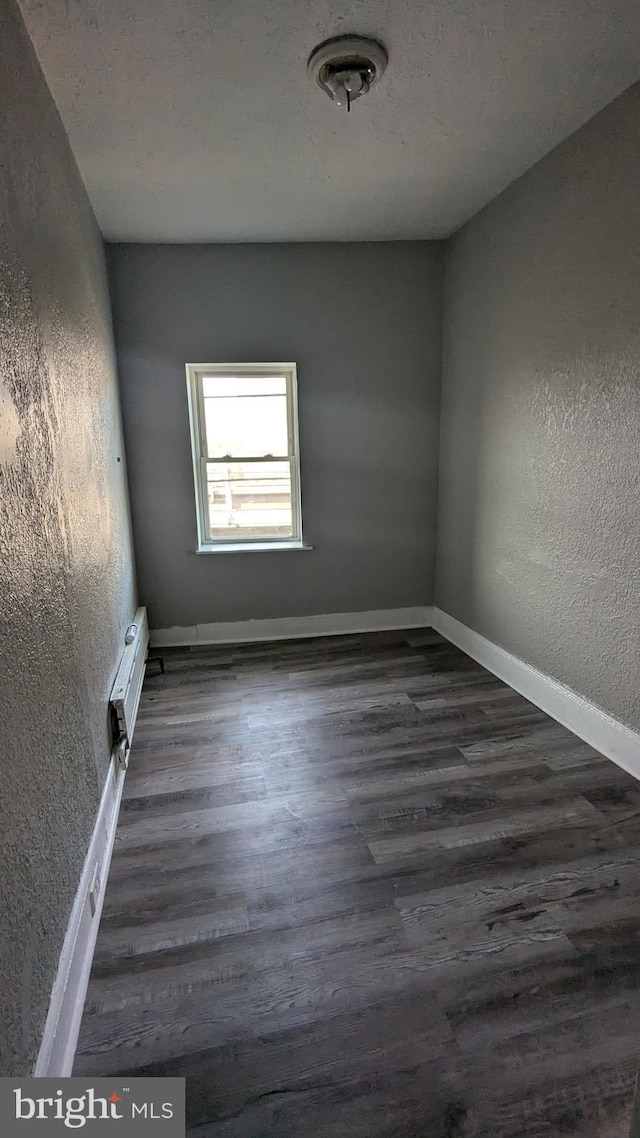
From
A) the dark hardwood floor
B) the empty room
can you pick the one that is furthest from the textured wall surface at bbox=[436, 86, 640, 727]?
the dark hardwood floor

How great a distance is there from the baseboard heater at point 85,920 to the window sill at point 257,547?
1.30 meters

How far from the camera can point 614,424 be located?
2.17 m

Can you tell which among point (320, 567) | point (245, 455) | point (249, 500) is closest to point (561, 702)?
point (320, 567)

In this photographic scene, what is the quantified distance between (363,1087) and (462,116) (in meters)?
3.05

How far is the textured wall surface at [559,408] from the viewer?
2107 mm

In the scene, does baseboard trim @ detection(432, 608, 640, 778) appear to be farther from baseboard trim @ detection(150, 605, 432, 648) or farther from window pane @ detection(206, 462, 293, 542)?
window pane @ detection(206, 462, 293, 542)

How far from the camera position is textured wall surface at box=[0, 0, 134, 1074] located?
3.45ft

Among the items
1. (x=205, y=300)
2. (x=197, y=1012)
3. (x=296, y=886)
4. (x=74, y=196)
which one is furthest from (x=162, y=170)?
(x=197, y=1012)

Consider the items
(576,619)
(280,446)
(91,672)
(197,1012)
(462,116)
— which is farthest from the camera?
(280,446)

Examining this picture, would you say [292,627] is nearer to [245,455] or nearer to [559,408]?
[245,455]

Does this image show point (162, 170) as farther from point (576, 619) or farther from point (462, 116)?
point (576, 619)

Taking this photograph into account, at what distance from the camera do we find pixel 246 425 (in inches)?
141

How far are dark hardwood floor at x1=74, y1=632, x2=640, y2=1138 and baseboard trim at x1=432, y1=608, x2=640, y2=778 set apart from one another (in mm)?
86

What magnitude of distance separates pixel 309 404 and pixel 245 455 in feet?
1.79
